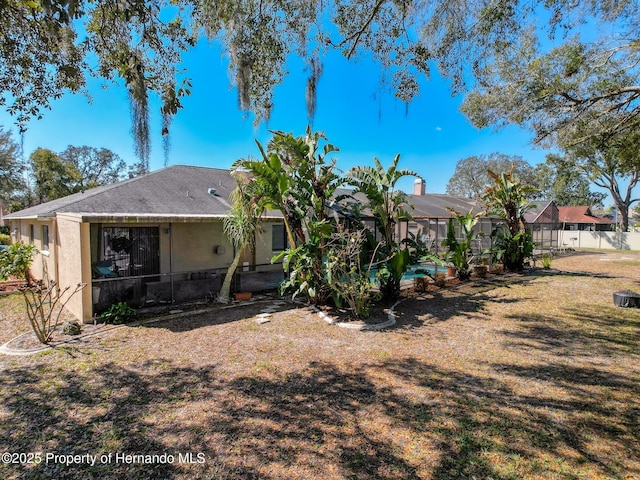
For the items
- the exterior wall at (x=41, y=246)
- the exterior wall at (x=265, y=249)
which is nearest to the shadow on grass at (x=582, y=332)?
the exterior wall at (x=265, y=249)

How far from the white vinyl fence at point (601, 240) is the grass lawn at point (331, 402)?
91.3 feet

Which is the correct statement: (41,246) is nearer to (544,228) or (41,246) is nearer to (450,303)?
(450,303)

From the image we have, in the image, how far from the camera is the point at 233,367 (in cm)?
544

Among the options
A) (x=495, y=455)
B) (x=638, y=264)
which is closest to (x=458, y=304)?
(x=495, y=455)

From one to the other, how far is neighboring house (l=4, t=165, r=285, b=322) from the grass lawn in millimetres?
1783

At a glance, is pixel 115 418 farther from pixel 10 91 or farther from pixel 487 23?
pixel 487 23

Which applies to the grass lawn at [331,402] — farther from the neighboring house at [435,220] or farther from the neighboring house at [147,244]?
the neighboring house at [435,220]

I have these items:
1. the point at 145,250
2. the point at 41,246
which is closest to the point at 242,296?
the point at 145,250

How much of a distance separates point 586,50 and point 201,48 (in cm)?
883

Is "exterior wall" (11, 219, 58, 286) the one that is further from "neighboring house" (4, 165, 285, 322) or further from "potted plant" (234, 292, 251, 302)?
"potted plant" (234, 292, 251, 302)

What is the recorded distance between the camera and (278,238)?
523 inches

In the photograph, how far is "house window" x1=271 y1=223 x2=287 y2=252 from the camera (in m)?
13.1

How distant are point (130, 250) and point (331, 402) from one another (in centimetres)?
844

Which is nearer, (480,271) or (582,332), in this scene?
(582,332)
